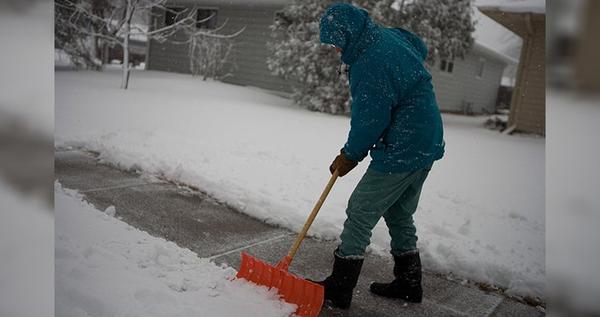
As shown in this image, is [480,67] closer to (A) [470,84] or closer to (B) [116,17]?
(A) [470,84]

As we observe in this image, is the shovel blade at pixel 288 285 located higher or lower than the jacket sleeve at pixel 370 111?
lower

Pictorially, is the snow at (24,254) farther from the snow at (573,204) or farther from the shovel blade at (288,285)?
the shovel blade at (288,285)

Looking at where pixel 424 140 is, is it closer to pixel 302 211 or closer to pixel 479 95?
pixel 302 211

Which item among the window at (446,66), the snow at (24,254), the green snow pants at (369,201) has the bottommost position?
the green snow pants at (369,201)

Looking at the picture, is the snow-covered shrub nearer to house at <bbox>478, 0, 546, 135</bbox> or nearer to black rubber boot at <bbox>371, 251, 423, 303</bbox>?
house at <bbox>478, 0, 546, 135</bbox>

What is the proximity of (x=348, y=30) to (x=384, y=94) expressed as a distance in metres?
0.39

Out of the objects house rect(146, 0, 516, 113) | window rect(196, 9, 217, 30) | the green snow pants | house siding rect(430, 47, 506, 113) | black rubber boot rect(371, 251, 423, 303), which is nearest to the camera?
the green snow pants

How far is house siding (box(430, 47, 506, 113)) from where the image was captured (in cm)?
1932

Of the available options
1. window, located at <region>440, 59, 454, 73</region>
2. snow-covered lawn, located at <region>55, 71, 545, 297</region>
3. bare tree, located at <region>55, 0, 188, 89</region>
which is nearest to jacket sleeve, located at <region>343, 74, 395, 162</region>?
snow-covered lawn, located at <region>55, 71, 545, 297</region>

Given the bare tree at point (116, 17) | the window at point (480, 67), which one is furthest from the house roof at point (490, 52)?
the bare tree at point (116, 17)

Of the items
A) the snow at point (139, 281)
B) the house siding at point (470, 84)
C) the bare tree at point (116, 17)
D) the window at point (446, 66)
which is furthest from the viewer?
the house siding at point (470, 84)

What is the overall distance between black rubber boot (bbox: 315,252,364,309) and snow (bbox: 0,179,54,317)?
1971 mm

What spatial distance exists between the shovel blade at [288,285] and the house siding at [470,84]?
50.5 ft

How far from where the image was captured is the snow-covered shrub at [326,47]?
487 inches
